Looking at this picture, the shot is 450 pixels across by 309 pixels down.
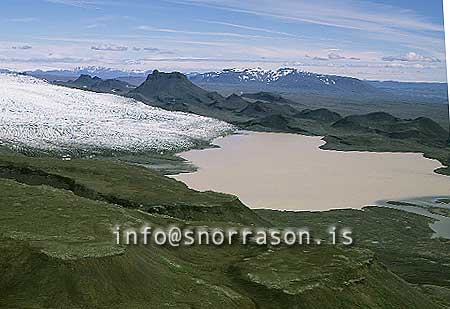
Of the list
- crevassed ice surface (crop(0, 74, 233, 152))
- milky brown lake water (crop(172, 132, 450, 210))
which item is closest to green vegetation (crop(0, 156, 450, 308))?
milky brown lake water (crop(172, 132, 450, 210))

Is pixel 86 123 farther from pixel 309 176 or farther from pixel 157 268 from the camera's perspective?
pixel 157 268

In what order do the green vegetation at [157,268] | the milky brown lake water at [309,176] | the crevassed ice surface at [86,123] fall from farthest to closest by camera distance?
the crevassed ice surface at [86,123]
the milky brown lake water at [309,176]
the green vegetation at [157,268]

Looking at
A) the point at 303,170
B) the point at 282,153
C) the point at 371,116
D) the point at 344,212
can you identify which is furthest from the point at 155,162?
the point at 371,116

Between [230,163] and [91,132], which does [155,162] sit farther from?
[91,132]

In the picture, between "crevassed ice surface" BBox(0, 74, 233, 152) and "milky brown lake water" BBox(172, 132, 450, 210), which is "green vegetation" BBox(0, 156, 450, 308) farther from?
"crevassed ice surface" BBox(0, 74, 233, 152)

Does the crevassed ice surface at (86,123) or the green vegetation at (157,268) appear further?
the crevassed ice surface at (86,123)

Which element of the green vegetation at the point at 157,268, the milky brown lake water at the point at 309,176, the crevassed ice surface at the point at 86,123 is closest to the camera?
the green vegetation at the point at 157,268

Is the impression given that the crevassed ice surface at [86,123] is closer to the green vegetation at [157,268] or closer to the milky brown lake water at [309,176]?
the milky brown lake water at [309,176]

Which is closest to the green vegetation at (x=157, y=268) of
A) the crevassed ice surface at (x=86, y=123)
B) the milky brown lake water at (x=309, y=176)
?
the milky brown lake water at (x=309, y=176)
